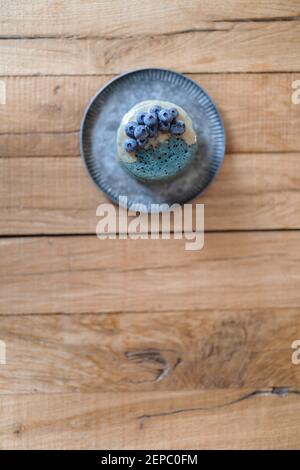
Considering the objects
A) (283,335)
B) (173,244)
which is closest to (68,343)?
(173,244)

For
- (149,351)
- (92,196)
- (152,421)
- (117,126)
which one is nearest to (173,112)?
(117,126)

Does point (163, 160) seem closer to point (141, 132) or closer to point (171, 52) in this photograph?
point (141, 132)

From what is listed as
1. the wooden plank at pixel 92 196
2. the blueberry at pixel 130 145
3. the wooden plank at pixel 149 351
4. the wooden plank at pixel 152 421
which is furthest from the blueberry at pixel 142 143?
the wooden plank at pixel 152 421

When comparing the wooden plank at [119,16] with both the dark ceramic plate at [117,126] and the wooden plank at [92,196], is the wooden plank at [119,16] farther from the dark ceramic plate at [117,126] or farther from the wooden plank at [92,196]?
the wooden plank at [92,196]

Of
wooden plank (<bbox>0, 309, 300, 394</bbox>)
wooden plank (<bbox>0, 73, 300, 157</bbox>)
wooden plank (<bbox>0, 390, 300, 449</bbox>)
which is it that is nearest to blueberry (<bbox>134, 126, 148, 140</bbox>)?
wooden plank (<bbox>0, 73, 300, 157</bbox>)

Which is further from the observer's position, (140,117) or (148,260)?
(148,260)

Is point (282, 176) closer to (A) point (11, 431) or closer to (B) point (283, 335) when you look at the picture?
(B) point (283, 335)
